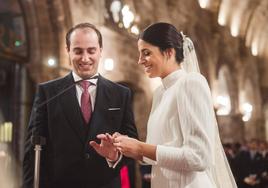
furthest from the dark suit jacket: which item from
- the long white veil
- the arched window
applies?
the arched window

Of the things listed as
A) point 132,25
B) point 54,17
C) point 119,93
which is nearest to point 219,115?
point 132,25

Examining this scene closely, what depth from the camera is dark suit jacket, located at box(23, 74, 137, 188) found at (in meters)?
2.04

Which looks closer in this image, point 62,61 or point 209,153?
point 209,153

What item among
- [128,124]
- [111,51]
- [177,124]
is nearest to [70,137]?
[128,124]

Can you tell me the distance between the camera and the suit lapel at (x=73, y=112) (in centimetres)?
206

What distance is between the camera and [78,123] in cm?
206

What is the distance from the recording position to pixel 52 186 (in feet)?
6.75

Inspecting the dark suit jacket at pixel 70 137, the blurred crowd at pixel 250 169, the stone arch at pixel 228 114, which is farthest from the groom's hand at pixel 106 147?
the stone arch at pixel 228 114

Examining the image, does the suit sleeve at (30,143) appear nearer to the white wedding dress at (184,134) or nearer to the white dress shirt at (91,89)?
the white dress shirt at (91,89)

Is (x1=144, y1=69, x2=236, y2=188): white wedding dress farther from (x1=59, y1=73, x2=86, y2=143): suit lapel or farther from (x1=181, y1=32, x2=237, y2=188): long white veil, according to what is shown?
(x1=59, y1=73, x2=86, y2=143): suit lapel

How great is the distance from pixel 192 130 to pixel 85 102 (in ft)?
2.04

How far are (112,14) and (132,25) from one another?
1035mm

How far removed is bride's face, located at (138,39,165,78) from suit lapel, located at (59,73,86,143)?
1.34 ft

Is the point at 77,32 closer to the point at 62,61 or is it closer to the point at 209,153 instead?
the point at 209,153
